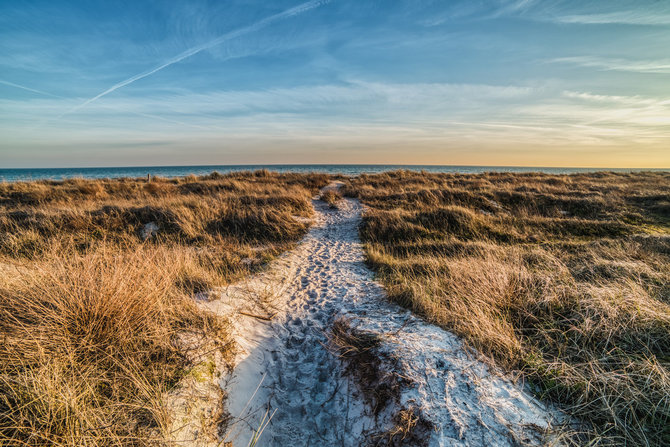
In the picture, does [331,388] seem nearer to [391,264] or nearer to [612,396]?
[612,396]

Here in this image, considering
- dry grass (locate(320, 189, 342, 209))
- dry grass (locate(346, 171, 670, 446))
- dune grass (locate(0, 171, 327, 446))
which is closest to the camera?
dune grass (locate(0, 171, 327, 446))

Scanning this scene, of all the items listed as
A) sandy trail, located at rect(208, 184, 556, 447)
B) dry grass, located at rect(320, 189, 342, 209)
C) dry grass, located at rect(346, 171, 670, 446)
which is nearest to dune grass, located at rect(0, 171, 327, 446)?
sandy trail, located at rect(208, 184, 556, 447)

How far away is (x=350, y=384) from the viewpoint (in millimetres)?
2994

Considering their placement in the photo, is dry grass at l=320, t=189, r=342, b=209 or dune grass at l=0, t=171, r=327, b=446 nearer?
dune grass at l=0, t=171, r=327, b=446

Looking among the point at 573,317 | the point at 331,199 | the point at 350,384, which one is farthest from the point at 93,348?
the point at 331,199

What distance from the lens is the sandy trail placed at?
217cm

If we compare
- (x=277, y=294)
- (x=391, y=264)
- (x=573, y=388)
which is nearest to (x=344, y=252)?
(x=391, y=264)

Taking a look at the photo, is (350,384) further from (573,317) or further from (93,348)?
(573,317)

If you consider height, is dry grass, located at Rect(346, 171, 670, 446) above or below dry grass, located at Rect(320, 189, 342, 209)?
below

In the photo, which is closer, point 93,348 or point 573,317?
point 93,348

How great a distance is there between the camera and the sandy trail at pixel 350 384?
217 centimetres

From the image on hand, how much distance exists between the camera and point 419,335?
329 centimetres

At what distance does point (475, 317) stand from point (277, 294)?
3639 mm

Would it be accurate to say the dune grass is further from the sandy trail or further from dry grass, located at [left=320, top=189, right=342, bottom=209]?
dry grass, located at [left=320, top=189, right=342, bottom=209]
